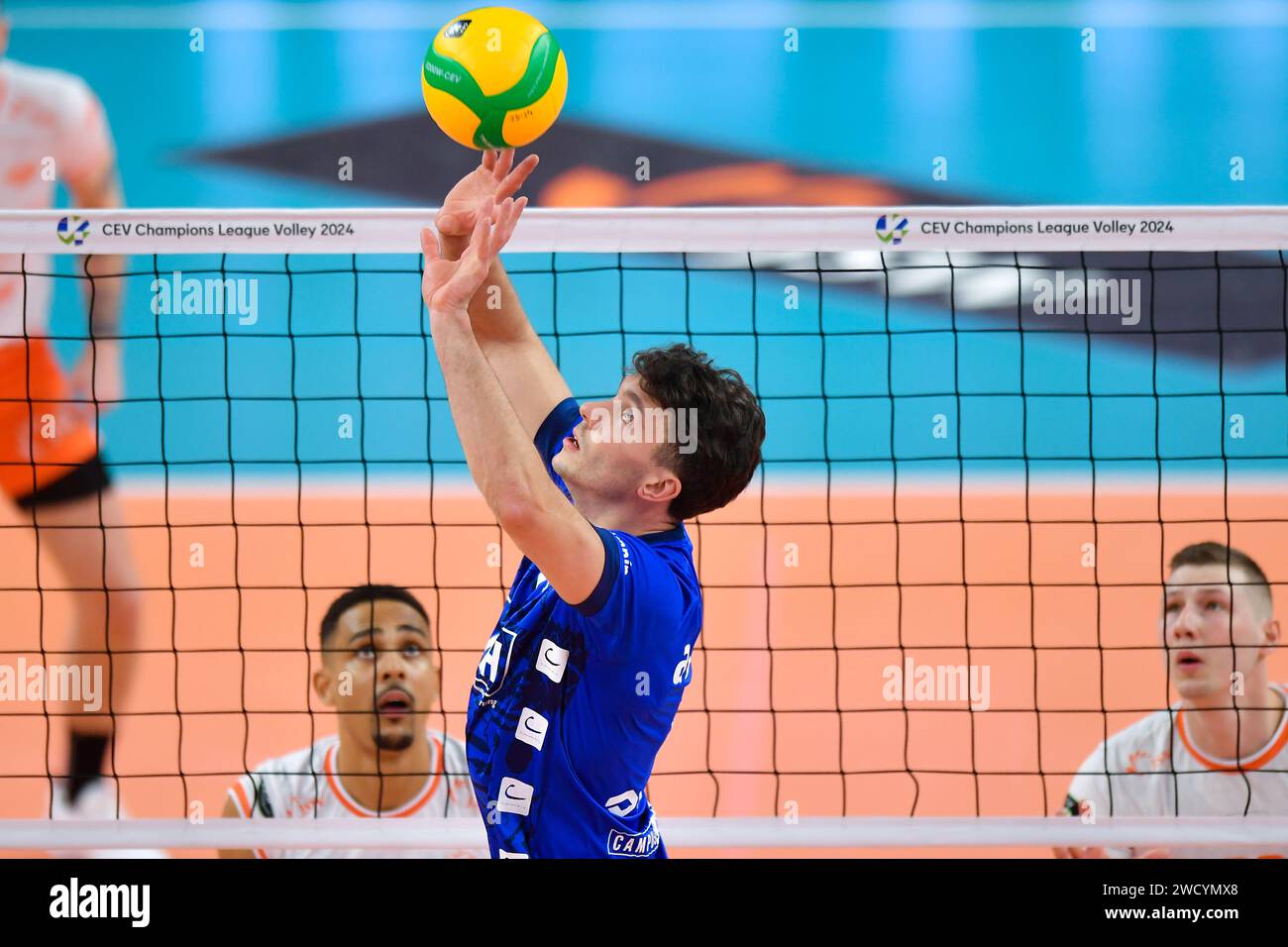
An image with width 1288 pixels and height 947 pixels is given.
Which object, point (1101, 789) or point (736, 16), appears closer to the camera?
point (1101, 789)

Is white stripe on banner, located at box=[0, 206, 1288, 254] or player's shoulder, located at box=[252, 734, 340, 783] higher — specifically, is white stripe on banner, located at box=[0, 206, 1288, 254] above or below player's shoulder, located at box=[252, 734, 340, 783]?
above

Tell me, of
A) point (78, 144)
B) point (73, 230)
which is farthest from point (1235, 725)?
point (78, 144)

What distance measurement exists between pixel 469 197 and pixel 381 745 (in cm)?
248

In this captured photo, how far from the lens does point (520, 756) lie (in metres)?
2.39

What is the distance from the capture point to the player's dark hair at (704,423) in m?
2.45

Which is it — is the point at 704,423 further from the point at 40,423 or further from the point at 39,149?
the point at 39,149

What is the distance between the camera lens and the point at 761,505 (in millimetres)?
5488

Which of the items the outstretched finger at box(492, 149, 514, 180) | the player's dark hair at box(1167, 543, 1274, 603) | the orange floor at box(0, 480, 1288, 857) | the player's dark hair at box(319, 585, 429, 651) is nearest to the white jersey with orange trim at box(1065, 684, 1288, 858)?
the player's dark hair at box(1167, 543, 1274, 603)

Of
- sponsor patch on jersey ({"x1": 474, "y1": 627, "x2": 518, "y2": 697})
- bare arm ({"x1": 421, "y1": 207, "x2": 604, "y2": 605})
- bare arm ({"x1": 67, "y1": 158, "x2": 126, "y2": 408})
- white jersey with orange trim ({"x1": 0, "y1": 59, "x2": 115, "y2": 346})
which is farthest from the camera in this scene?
white jersey with orange trim ({"x1": 0, "y1": 59, "x2": 115, "y2": 346})

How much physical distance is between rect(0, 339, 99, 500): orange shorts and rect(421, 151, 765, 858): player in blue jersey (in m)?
3.33

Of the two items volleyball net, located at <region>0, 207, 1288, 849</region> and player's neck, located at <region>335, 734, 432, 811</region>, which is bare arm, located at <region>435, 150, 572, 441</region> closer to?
volleyball net, located at <region>0, 207, 1288, 849</region>

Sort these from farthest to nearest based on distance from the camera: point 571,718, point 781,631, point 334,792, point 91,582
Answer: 1. point 781,631
2. point 91,582
3. point 334,792
4. point 571,718

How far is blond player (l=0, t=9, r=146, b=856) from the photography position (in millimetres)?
5180
